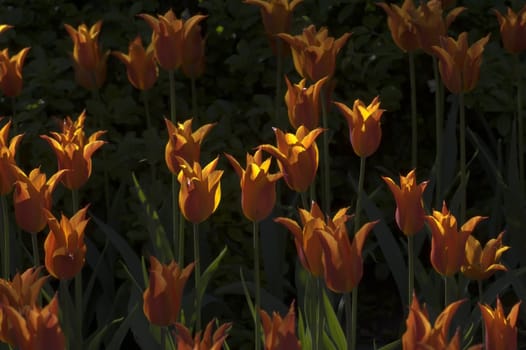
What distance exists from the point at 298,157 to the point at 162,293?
432 millimetres

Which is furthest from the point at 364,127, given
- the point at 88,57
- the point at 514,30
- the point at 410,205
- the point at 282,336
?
the point at 88,57

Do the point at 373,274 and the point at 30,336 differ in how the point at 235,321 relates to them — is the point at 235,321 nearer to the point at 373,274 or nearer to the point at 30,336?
the point at 373,274

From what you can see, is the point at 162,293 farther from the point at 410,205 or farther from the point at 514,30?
the point at 514,30

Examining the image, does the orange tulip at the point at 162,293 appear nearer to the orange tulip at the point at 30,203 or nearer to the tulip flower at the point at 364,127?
the orange tulip at the point at 30,203

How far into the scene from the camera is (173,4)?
427cm

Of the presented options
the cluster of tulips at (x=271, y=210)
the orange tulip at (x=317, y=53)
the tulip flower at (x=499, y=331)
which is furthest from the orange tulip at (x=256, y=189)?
the orange tulip at (x=317, y=53)

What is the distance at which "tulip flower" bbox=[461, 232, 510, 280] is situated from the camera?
2.29 metres

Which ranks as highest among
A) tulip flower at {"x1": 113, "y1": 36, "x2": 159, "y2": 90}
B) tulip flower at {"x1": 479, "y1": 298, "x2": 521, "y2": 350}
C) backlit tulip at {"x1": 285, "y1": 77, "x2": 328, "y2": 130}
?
tulip flower at {"x1": 479, "y1": 298, "x2": 521, "y2": 350}

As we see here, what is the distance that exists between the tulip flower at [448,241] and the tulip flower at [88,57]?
1.35 m

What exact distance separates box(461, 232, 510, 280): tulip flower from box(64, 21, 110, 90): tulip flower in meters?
1.30

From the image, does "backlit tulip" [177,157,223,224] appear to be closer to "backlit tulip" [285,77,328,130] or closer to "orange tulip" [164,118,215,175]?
"orange tulip" [164,118,215,175]

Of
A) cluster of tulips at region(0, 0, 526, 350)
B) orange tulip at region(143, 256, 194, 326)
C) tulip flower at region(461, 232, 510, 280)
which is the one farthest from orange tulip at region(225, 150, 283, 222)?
tulip flower at region(461, 232, 510, 280)

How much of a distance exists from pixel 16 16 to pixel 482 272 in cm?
213

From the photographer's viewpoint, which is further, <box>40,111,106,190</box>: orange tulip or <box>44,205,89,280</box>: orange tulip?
<box>40,111,106,190</box>: orange tulip
